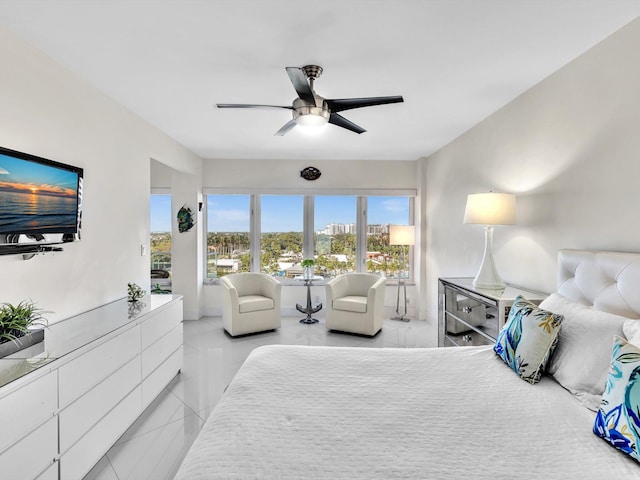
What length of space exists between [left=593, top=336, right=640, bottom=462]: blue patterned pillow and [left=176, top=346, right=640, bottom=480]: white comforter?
44 mm

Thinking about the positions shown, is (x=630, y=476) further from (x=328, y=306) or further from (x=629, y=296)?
(x=328, y=306)

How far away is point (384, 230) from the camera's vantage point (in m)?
5.61

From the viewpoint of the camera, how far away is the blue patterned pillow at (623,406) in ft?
3.66

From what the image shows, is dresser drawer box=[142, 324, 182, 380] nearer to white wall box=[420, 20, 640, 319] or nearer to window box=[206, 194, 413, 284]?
window box=[206, 194, 413, 284]

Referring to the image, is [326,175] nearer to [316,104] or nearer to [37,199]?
[316,104]

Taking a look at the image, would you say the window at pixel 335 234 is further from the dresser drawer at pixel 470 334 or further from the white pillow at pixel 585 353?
the white pillow at pixel 585 353

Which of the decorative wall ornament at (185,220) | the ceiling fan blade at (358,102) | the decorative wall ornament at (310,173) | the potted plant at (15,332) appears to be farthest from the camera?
the decorative wall ornament at (310,173)

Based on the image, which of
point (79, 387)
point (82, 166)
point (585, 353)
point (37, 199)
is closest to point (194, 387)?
point (79, 387)

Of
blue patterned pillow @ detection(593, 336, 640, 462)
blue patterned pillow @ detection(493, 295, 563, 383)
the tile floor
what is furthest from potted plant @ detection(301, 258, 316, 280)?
blue patterned pillow @ detection(593, 336, 640, 462)

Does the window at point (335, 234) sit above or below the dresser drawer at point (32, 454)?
above

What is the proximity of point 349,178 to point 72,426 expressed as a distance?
4.54 meters

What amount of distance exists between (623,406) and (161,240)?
19.2 ft

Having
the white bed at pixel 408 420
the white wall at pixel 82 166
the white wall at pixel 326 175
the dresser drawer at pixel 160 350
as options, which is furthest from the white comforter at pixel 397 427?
the white wall at pixel 326 175

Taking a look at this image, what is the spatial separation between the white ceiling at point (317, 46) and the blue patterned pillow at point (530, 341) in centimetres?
162
